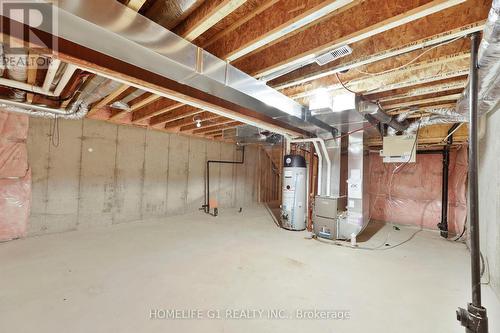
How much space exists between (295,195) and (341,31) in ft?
10.2

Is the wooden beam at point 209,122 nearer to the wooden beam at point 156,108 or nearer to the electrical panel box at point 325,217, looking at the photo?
the wooden beam at point 156,108

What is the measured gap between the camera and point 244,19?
1.43 m

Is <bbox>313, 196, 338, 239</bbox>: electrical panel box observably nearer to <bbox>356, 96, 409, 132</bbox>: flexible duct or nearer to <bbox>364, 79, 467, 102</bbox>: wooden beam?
<bbox>356, 96, 409, 132</bbox>: flexible duct

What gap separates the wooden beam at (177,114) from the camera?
128 inches

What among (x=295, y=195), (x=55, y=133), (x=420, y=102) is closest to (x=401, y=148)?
(x=420, y=102)

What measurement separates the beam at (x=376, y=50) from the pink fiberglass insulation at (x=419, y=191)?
391 cm

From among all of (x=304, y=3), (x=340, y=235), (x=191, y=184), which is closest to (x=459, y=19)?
(x=304, y=3)

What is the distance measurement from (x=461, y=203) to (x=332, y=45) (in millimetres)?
4692

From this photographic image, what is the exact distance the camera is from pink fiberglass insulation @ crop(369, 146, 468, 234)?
432cm

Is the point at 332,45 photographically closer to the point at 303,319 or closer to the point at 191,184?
the point at 303,319

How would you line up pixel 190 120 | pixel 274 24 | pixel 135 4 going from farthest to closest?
pixel 190 120 → pixel 274 24 → pixel 135 4

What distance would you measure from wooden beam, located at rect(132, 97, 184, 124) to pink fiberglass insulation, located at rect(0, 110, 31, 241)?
151 centimetres

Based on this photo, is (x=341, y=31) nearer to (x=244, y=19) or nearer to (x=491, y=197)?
(x=244, y=19)

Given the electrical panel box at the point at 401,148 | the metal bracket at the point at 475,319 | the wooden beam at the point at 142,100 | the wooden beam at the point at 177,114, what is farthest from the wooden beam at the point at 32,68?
the electrical panel box at the point at 401,148
